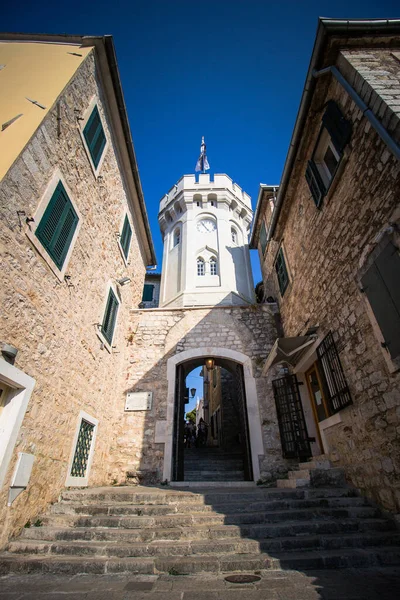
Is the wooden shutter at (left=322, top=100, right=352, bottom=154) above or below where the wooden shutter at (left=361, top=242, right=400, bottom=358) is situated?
above

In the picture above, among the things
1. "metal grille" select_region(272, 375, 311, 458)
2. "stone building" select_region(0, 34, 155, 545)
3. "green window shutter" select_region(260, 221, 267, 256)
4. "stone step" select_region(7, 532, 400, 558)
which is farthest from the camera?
"green window shutter" select_region(260, 221, 267, 256)

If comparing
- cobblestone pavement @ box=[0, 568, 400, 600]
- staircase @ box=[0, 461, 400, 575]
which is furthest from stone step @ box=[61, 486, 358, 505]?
cobblestone pavement @ box=[0, 568, 400, 600]

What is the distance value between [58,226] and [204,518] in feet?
16.9

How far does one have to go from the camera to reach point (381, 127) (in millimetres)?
3764

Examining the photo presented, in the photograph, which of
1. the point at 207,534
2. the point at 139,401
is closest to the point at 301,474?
the point at 207,534

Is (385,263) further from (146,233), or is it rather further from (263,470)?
(146,233)

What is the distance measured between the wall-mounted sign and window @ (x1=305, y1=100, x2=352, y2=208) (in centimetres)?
660

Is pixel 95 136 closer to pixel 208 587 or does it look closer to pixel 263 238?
pixel 263 238

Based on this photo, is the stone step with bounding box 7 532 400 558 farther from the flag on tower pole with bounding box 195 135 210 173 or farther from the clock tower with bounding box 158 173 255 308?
the flag on tower pole with bounding box 195 135 210 173

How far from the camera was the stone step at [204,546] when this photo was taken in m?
3.26

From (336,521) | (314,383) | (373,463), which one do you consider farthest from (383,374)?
(314,383)

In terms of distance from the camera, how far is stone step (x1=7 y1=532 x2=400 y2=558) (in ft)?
10.7

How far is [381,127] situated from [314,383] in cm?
537

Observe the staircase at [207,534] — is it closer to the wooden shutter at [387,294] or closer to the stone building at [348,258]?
the stone building at [348,258]
